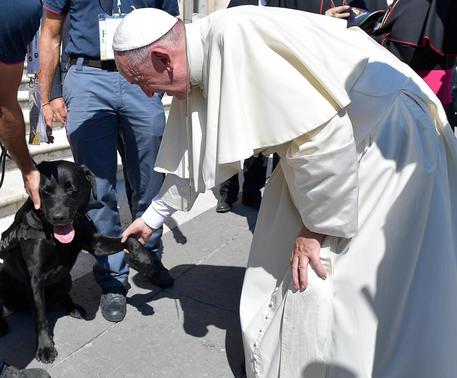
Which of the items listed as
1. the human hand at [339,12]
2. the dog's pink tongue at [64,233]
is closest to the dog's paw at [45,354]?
the dog's pink tongue at [64,233]

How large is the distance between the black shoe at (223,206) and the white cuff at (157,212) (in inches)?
81.6

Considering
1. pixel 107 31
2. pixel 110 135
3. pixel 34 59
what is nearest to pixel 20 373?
pixel 110 135

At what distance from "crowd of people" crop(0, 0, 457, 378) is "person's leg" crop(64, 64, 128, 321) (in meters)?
0.61

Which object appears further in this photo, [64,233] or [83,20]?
[83,20]

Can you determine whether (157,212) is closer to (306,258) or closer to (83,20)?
(306,258)

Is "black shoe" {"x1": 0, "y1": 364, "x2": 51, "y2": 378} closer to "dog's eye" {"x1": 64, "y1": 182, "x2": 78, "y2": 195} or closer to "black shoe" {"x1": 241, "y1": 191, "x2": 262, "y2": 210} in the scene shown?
"dog's eye" {"x1": 64, "y1": 182, "x2": 78, "y2": 195}

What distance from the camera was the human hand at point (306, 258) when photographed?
6.73 ft

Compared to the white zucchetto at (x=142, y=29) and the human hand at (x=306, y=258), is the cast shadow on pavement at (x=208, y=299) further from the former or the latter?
the white zucchetto at (x=142, y=29)

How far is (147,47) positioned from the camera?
188cm

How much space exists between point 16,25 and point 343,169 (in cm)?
124

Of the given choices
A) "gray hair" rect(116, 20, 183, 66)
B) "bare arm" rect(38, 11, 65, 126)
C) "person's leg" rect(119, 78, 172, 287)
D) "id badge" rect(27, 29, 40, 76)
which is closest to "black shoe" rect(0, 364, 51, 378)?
"person's leg" rect(119, 78, 172, 287)

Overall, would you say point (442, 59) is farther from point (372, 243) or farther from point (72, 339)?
point (72, 339)

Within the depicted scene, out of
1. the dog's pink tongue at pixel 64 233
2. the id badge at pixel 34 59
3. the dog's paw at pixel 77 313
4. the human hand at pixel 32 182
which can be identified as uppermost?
the id badge at pixel 34 59

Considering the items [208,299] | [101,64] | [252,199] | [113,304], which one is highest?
[101,64]
